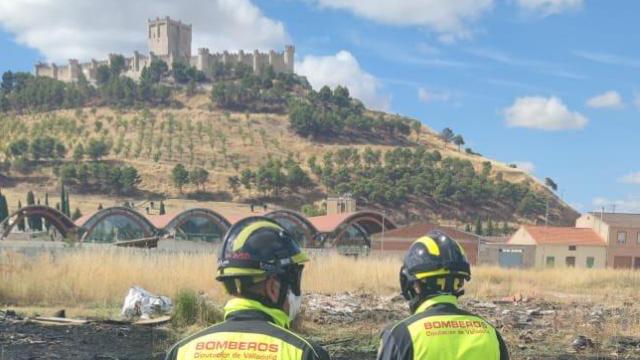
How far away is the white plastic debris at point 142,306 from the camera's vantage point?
19.8 metres

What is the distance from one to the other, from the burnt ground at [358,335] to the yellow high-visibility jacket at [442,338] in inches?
438

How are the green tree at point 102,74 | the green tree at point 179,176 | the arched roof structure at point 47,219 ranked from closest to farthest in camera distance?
the arched roof structure at point 47,219 < the green tree at point 179,176 < the green tree at point 102,74

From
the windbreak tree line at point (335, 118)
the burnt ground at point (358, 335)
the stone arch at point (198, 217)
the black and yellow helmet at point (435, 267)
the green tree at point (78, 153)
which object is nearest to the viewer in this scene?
the black and yellow helmet at point (435, 267)

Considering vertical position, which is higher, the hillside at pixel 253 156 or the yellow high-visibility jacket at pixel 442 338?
the hillside at pixel 253 156

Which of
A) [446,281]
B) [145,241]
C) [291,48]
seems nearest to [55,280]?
[145,241]

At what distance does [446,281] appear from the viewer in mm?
4199

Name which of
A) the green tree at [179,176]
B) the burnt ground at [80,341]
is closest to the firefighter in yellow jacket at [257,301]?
the burnt ground at [80,341]

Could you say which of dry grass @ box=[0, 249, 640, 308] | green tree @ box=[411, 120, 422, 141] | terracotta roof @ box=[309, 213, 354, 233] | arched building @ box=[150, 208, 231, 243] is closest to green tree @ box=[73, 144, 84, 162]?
arched building @ box=[150, 208, 231, 243]

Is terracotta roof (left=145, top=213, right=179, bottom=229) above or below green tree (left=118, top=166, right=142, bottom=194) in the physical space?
below

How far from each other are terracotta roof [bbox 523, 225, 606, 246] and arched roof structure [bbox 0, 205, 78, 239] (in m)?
39.8

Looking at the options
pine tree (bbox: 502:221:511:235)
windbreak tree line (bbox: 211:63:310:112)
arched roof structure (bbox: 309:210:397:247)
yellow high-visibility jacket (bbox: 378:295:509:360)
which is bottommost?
pine tree (bbox: 502:221:511:235)

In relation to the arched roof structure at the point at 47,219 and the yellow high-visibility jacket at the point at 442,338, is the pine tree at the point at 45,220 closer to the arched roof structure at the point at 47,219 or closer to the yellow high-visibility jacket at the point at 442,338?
the arched roof structure at the point at 47,219

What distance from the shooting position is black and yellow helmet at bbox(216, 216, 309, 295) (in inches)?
122

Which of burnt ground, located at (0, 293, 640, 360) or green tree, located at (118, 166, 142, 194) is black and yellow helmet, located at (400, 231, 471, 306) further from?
green tree, located at (118, 166, 142, 194)
